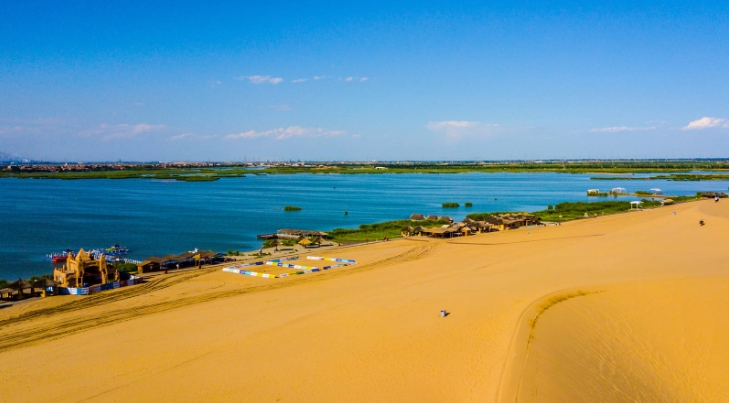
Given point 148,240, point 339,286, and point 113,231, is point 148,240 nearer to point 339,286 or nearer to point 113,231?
point 113,231

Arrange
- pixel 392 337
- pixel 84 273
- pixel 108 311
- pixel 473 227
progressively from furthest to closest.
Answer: pixel 473 227 → pixel 84 273 → pixel 108 311 → pixel 392 337

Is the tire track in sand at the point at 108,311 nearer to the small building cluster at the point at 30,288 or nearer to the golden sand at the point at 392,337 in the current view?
the golden sand at the point at 392,337

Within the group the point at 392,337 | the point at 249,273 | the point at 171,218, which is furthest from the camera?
the point at 171,218

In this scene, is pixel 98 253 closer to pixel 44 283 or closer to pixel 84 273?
pixel 84 273

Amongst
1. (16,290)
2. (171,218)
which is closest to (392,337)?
(16,290)

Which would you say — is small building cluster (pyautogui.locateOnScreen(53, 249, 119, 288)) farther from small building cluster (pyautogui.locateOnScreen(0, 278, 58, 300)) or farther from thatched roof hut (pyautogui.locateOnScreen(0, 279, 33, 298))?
thatched roof hut (pyautogui.locateOnScreen(0, 279, 33, 298))
